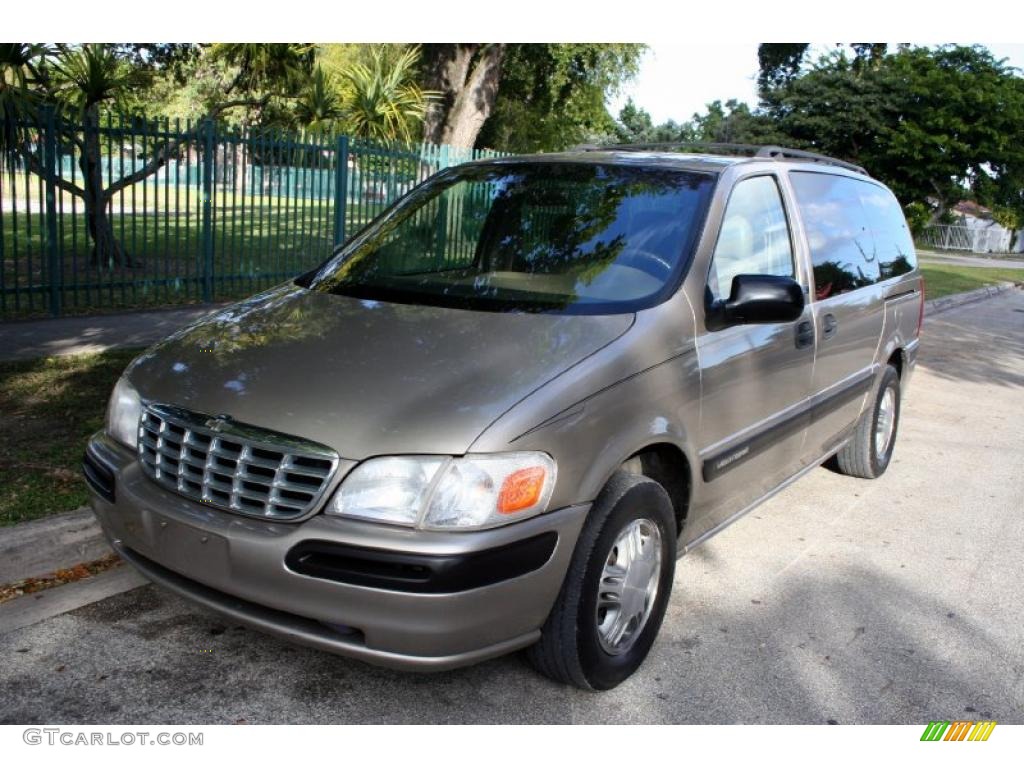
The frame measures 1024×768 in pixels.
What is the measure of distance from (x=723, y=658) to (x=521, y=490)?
1293 mm

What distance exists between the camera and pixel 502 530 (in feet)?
8.94

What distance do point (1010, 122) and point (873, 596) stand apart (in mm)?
40800

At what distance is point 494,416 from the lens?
279cm

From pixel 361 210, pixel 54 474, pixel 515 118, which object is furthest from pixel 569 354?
pixel 515 118

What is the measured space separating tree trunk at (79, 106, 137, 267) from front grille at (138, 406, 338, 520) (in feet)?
24.5

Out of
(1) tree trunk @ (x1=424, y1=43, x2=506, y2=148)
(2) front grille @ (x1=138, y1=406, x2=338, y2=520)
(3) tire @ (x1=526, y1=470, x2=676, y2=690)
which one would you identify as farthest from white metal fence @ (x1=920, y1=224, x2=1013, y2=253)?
(2) front grille @ (x1=138, y1=406, x2=338, y2=520)

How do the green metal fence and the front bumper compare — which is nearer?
the front bumper

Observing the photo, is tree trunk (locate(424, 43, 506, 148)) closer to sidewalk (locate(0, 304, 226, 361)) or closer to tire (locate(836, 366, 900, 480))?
sidewalk (locate(0, 304, 226, 361))

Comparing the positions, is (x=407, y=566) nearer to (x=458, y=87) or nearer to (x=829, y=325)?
(x=829, y=325)

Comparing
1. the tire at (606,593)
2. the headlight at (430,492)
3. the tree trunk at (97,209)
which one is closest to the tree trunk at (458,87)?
the tree trunk at (97,209)

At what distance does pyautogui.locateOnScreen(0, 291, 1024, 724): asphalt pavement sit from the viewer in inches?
121

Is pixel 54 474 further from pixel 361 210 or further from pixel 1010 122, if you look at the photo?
pixel 1010 122

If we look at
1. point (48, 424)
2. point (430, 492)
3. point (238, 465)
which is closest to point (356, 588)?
point (430, 492)
